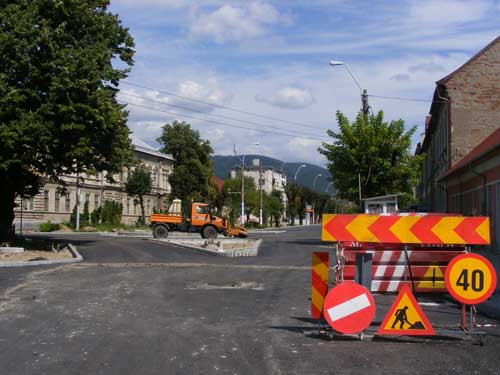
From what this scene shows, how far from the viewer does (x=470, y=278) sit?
27.1 ft

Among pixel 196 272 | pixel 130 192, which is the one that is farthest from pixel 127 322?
pixel 130 192

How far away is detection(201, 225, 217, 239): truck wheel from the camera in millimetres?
39469

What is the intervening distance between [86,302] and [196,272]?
22.0 ft

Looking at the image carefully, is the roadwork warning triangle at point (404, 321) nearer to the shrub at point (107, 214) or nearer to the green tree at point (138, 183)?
the shrub at point (107, 214)

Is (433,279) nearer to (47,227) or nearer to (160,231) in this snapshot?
(160,231)

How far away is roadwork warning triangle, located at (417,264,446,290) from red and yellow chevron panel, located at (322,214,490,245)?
438 centimetres

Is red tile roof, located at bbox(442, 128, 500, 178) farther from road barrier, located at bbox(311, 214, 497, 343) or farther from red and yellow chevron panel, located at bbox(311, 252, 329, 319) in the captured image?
red and yellow chevron panel, located at bbox(311, 252, 329, 319)

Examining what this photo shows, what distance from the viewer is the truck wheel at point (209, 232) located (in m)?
39.5

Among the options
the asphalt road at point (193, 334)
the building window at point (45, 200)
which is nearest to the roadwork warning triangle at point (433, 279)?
the asphalt road at point (193, 334)

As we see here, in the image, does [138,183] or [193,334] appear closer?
[193,334]

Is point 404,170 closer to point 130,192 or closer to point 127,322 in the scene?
point 127,322

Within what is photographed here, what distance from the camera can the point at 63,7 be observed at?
26.8 meters

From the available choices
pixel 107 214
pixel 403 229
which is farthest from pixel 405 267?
pixel 107 214

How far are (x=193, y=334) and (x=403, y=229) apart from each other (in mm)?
3256
